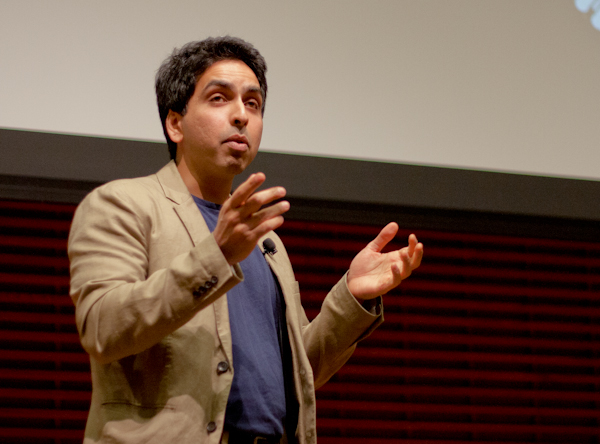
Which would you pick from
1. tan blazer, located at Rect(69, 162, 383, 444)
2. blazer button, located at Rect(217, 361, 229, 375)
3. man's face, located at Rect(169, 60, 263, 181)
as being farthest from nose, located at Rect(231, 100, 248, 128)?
blazer button, located at Rect(217, 361, 229, 375)

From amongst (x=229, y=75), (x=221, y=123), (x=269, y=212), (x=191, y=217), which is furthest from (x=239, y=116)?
(x=269, y=212)

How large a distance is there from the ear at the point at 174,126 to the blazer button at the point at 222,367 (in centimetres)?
65

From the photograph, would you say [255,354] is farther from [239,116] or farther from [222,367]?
[239,116]

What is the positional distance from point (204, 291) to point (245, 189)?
0.20 m

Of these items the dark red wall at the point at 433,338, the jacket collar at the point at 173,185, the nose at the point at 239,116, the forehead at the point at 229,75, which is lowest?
the dark red wall at the point at 433,338

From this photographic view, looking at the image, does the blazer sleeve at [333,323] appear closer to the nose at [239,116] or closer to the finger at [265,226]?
the nose at [239,116]

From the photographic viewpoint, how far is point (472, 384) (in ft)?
11.5

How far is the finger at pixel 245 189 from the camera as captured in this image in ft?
3.58

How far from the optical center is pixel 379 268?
1.64m

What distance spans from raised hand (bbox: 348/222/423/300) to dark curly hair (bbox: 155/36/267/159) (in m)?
0.59

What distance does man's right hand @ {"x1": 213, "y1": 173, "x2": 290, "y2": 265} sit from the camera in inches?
43.5

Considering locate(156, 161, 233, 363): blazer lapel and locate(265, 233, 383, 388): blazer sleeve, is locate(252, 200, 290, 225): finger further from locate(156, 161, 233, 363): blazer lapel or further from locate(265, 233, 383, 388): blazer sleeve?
locate(265, 233, 383, 388): blazer sleeve

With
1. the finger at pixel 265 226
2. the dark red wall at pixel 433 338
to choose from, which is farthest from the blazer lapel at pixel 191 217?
the dark red wall at pixel 433 338

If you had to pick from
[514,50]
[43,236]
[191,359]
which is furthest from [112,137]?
[514,50]
